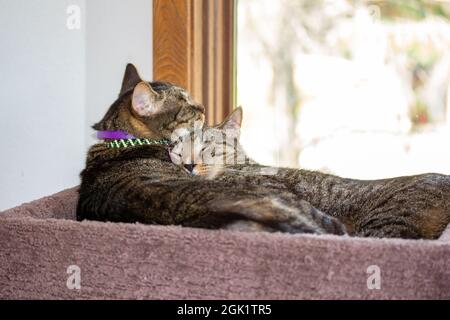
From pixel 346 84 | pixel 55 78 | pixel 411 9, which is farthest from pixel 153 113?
pixel 411 9

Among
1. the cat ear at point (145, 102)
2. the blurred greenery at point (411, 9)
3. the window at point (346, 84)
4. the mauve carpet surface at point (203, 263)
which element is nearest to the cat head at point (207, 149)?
the cat ear at point (145, 102)

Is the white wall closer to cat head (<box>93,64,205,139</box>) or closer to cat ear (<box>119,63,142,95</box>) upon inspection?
cat ear (<box>119,63,142,95</box>)

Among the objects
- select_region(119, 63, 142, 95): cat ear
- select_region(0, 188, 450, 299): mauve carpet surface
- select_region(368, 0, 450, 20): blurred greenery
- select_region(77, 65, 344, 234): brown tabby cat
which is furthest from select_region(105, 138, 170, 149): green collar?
select_region(368, 0, 450, 20): blurred greenery

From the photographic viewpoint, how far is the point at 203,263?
1108 mm

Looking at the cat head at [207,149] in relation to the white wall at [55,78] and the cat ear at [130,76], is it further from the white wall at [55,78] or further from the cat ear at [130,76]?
the white wall at [55,78]

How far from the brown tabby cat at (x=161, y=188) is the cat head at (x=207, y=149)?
38mm

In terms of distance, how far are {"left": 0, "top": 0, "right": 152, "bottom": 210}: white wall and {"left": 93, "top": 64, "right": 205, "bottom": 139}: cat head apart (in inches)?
15.8

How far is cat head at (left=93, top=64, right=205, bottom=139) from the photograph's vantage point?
5.98 ft

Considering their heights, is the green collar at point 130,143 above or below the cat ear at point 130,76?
below

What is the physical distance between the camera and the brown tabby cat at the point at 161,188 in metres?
1.21

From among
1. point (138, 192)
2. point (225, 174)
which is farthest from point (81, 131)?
point (138, 192)

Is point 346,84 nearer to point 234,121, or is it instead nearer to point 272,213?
point 234,121

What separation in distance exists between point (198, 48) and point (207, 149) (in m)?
0.55
